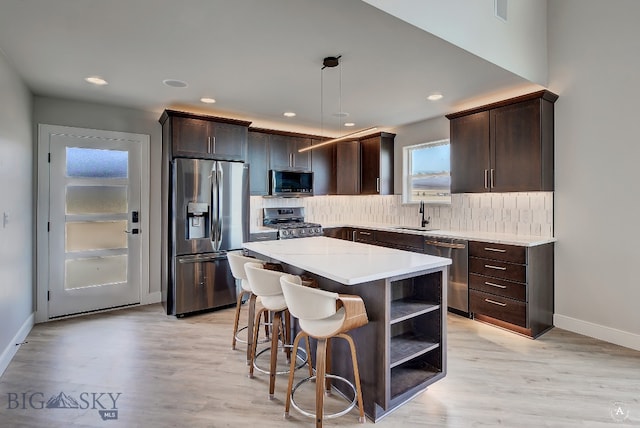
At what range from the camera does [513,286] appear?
3264mm

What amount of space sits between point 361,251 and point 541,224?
2.30 m

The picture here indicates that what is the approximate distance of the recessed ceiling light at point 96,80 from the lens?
3109mm

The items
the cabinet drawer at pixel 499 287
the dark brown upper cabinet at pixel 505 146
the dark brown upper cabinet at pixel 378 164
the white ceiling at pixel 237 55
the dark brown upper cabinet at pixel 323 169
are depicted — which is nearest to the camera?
the white ceiling at pixel 237 55

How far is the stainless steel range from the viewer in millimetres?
4777

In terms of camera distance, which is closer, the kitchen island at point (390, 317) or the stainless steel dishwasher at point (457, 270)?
the kitchen island at point (390, 317)

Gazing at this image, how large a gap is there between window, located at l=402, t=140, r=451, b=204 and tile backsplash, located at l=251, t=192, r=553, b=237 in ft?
0.50

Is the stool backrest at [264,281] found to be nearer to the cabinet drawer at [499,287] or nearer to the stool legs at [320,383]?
the stool legs at [320,383]

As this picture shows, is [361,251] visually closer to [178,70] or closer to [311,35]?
[311,35]

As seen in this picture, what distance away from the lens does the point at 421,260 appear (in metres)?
2.22

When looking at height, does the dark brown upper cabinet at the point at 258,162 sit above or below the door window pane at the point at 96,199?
above

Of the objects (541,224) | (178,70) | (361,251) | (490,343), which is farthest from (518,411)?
(178,70)

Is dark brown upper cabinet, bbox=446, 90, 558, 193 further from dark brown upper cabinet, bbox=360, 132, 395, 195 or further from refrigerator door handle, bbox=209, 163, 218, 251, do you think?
refrigerator door handle, bbox=209, 163, 218, 251

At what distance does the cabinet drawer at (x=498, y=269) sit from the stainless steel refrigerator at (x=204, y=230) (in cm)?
282

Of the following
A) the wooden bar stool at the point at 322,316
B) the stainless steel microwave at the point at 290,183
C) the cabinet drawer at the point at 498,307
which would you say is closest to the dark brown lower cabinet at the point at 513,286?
the cabinet drawer at the point at 498,307
